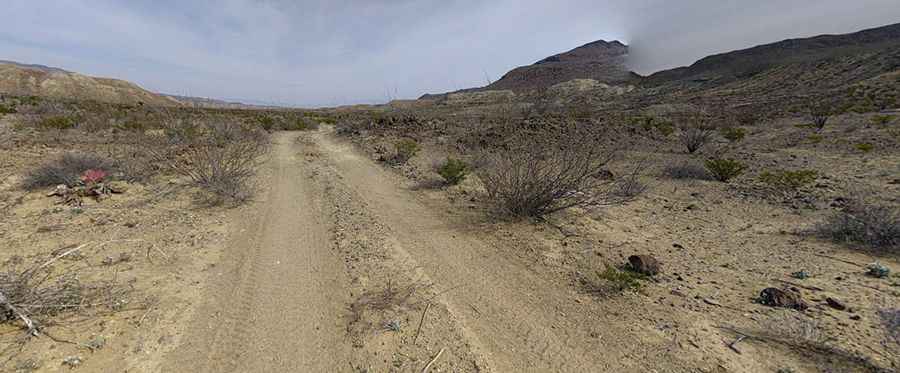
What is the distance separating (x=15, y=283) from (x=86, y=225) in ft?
9.05

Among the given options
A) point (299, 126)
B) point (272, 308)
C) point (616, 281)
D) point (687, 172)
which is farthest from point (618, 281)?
point (299, 126)

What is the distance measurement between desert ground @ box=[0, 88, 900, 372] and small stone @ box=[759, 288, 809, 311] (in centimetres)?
2

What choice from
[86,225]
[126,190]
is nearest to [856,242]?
[86,225]

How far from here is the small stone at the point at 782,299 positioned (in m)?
2.85

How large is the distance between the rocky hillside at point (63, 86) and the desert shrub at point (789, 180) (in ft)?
284

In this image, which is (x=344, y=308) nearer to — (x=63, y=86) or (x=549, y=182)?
(x=549, y=182)

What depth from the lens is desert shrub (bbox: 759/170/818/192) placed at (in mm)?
6566

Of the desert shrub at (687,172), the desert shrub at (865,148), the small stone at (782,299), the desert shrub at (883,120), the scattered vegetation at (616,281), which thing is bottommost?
the scattered vegetation at (616,281)

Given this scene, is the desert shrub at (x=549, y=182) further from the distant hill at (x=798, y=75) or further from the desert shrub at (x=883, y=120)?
the distant hill at (x=798, y=75)

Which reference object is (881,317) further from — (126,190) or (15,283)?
(126,190)

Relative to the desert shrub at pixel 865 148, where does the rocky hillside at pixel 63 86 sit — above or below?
above

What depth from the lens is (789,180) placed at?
6688 millimetres

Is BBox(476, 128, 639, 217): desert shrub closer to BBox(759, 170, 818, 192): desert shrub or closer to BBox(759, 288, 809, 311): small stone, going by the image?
BBox(759, 288, 809, 311): small stone

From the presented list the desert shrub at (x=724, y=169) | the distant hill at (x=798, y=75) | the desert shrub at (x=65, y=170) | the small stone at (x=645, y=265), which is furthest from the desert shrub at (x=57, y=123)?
the distant hill at (x=798, y=75)
